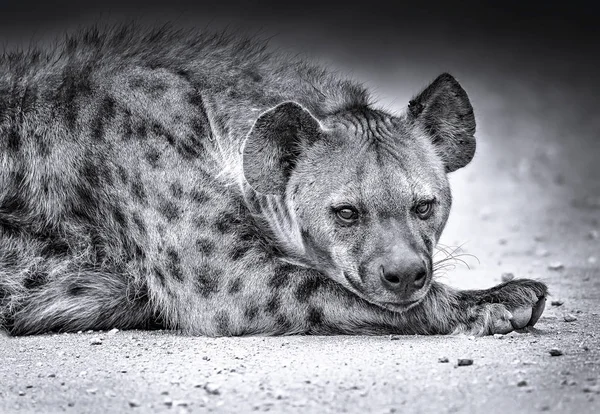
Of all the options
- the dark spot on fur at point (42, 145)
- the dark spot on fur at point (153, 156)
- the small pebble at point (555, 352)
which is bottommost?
the small pebble at point (555, 352)

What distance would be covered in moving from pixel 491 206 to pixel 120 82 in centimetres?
435

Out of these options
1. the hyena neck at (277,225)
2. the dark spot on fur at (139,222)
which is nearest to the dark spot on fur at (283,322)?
the hyena neck at (277,225)

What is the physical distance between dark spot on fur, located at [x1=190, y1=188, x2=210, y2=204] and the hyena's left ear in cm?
103

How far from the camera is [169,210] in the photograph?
4391mm

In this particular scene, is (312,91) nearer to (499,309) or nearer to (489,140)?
(499,309)

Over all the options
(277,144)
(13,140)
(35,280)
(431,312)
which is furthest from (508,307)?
(13,140)

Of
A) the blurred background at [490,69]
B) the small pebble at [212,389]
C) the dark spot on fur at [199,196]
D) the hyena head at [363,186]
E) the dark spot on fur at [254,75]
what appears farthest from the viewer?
the blurred background at [490,69]

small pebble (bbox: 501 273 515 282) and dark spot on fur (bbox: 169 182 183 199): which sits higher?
dark spot on fur (bbox: 169 182 183 199)

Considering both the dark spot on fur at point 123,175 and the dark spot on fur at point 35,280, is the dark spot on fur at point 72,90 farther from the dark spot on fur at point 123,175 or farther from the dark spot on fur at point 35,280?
the dark spot on fur at point 35,280

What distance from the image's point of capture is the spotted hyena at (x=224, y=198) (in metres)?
4.18

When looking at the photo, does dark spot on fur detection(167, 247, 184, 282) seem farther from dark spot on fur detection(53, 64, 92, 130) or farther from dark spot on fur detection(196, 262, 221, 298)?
dark spot on fur detection(53, 64, 92, 130)

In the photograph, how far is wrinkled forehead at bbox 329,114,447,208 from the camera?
411cm

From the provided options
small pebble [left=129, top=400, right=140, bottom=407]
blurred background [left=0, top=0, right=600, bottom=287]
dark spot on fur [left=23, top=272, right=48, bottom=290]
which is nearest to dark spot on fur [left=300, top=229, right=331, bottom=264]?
dark spot on fur [left=23, top=272, right=48, bottom=290]

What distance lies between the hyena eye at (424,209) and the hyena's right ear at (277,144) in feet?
1.81
